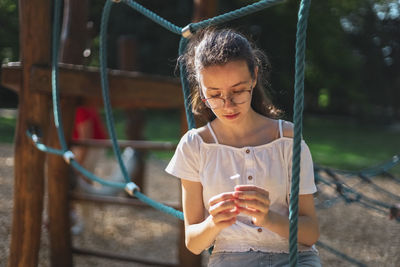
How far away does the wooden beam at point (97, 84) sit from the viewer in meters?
2.10

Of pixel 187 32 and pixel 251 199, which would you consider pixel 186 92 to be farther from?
pixel 251 199

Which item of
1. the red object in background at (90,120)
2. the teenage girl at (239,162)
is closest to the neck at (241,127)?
the teenage girl at (239,162)

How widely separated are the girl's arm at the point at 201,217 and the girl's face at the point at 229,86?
0.21 meters

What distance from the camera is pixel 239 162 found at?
1196 mm

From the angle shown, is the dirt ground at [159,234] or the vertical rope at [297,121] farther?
the dirt ground at [159,234]

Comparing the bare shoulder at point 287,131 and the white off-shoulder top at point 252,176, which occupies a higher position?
the bare shoulder at point 287,131

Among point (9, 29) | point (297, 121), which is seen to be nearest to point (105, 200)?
point (297, 121)

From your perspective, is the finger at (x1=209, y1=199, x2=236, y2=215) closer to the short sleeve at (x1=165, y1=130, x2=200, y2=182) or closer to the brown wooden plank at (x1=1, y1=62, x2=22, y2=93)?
the short sleeve at (x1=165, y1=130, x2=200, y2=182)

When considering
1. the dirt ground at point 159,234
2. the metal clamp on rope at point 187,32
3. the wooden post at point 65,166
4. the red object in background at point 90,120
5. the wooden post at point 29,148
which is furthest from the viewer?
the red object in background at point 90,120

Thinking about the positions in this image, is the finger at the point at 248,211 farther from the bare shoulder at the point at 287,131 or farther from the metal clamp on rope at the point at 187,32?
the metal clamp on rope at the point at 187,32

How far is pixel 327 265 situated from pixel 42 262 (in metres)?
1.62

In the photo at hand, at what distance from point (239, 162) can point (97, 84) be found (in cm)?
118

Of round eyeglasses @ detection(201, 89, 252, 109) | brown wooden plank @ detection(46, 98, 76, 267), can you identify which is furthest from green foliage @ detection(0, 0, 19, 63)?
round eyeglasses @ detection(201, 89, 252, 109)

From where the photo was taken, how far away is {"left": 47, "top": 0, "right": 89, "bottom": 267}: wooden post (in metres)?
2.56
